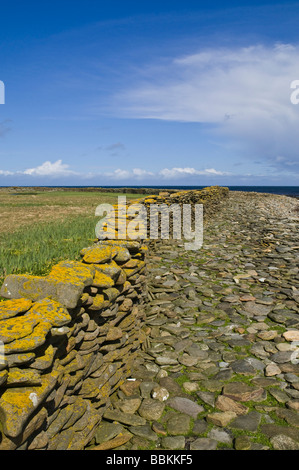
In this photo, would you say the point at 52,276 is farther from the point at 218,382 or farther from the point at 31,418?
the point at 218,382

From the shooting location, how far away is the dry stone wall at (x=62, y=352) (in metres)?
2.62

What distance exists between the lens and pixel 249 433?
3855 mm

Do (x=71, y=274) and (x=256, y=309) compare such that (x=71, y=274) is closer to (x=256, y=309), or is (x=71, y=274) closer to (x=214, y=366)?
(x=214, y=366)

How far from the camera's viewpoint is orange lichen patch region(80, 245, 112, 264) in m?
5.03

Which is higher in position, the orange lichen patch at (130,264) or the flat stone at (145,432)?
the orange lichen patch at (130,264)

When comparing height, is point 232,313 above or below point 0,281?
below

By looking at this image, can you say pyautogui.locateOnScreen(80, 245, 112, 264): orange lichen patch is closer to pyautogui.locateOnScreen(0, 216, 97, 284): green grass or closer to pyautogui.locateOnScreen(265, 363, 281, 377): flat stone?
pyautogui.locateOnScreen(0, 216, 97, 284): green grass

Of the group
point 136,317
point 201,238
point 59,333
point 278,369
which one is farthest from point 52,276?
point 201,238

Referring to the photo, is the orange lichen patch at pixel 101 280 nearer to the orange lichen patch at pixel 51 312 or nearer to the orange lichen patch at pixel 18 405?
the orange lichen patch at pixel 51 312

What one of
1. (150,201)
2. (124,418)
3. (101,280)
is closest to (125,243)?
(101,280)

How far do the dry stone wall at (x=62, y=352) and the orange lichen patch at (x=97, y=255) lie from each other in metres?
0.02

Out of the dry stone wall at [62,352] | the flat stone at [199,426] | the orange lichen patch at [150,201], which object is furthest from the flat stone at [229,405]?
the orange lichen patch at [150,201]

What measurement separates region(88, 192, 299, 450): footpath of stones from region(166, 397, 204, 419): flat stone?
0.01 m
